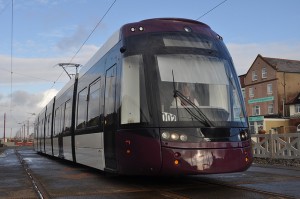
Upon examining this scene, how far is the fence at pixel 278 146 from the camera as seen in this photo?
18344 mm

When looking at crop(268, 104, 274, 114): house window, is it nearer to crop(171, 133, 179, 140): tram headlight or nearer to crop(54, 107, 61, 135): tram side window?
crop(54, 107, 61, 135): tram side window

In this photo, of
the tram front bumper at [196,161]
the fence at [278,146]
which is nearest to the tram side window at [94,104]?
the tram front bumper at [196,161]

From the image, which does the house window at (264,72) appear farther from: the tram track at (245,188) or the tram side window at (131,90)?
the tram side window at (131,90)

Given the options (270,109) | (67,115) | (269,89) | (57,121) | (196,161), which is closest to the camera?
→ (196,161)

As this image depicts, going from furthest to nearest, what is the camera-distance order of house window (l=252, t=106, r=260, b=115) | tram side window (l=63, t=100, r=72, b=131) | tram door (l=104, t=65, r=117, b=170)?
house window (l=252, t=106, r=260, b=115) < tram side window (l=63, t=100, r=72, b=131) < tram door (l=104, t=65, r=117, b=170)

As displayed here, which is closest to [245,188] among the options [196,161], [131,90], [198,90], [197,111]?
[196,161]

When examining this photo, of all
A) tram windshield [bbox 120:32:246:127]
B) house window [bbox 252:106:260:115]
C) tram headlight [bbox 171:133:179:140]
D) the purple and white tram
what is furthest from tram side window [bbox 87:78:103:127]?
house window [bbox 252:106:260:115]

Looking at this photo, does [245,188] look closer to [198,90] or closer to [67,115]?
[198,90]

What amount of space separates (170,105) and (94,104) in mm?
3441

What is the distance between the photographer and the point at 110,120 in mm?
9703

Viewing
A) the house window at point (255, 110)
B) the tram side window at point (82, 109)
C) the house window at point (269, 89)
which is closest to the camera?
the tram side window at point (82, 109)

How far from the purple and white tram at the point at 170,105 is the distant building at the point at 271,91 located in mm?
49276

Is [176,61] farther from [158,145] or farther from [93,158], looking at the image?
[93,158]

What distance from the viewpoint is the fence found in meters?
18.3
